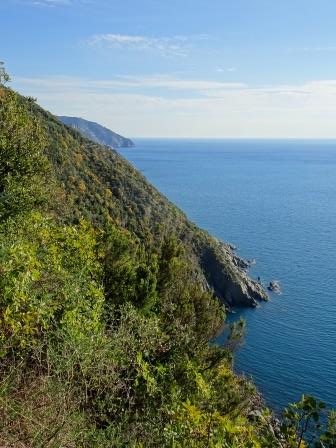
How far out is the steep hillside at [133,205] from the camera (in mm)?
62219

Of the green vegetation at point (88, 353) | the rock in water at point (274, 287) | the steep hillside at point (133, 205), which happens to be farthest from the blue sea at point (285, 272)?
the green vegetation at point (88, 353)

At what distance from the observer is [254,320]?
63781mm

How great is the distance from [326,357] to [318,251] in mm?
43533

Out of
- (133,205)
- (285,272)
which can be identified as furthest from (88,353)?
(285,272)

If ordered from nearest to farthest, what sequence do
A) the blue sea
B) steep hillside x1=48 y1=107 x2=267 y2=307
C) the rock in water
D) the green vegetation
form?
1. the green vegetation
2. the blue sea
3. steep hillside x1=48 y1=107 x2=267 y2=307
4. the rock in water

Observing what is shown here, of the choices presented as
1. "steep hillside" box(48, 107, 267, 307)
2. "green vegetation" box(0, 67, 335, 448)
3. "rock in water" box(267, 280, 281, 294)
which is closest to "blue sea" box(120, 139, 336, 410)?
"rock in water" box(267, 280, 281, 294)

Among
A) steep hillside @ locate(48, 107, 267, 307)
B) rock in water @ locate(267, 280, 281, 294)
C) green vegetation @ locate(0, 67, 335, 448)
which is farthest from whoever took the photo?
rock in water @ locate(267, 280, 281, 294)

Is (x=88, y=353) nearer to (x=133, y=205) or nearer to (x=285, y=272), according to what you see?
(x=133, y=205)

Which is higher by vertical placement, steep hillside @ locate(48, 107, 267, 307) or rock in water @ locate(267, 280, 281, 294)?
steep hillside @ locate(48, 107, 267, 307)

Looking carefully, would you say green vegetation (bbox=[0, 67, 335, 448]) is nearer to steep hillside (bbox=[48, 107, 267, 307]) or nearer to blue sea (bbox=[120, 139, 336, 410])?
blue sea (bbox=[120, 139, 336, 410])

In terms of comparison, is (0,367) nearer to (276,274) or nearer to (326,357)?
(326,357)

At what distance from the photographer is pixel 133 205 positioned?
7056 cm

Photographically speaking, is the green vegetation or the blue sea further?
the blue sea

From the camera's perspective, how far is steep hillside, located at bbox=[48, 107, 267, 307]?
6222 cm
